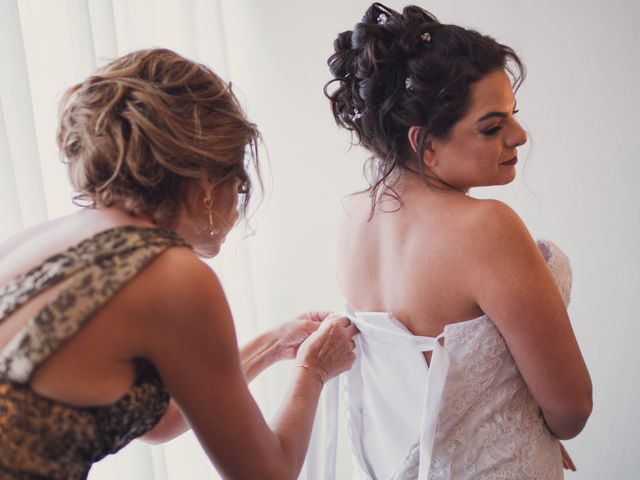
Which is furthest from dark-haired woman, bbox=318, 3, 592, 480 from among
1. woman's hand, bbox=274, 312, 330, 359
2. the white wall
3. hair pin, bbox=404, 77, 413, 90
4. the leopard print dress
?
the white wall

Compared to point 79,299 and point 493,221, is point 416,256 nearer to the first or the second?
point 493,221

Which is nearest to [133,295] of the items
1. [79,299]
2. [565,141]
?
[79,299]

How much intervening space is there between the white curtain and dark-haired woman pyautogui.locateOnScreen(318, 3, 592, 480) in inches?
21.3

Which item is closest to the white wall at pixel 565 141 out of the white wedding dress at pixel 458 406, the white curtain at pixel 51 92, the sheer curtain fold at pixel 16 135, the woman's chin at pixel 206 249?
the white curtain at pixel 51 92

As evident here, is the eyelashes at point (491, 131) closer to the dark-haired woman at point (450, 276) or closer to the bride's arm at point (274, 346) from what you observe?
A: the dark-haired woman at point (450, 276)

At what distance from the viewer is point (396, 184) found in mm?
1325

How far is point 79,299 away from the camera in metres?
0.88

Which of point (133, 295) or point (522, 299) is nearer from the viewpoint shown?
point (133, 295)

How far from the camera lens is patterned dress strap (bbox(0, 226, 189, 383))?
0.87m

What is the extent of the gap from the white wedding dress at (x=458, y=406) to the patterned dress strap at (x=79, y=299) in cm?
54

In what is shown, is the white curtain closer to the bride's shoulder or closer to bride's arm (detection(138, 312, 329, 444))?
bride's arm (detection(138, 312, 329, 444))

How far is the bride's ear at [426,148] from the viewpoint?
4.20 feet

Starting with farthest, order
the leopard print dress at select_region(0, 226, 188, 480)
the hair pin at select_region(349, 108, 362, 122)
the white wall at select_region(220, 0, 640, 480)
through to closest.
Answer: the white wall at select_region(220, 0, 640, 480), the hair pin at select_region(349, 108, 362, 122), the leopard print dress at select_region(0, 226, 188, 480)

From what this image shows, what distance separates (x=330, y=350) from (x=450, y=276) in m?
0.30
